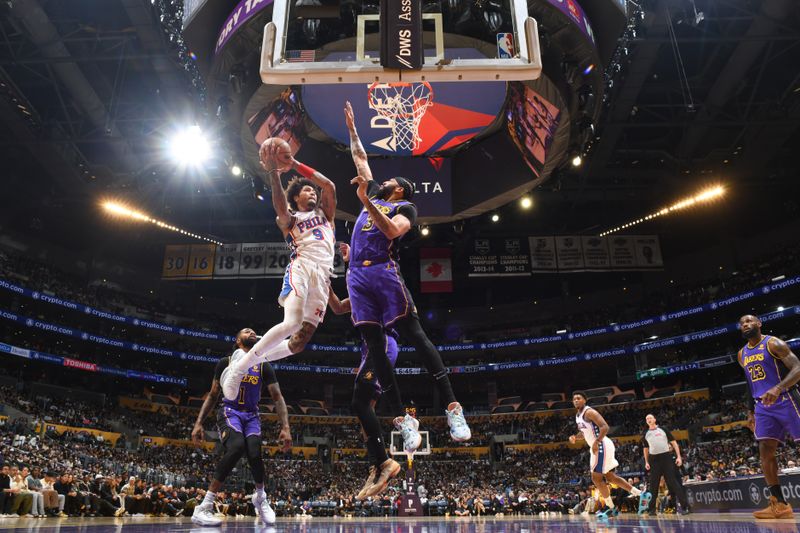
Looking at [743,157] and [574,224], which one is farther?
[574,224]

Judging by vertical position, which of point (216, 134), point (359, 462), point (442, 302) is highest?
point (442, 302)

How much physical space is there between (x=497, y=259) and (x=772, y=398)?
20.8 meters

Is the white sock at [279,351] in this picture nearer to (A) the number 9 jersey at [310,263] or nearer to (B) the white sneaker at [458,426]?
(A) the number 9 jersey at [310,263]

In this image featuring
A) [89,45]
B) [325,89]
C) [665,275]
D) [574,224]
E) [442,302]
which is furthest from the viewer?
[442,302]

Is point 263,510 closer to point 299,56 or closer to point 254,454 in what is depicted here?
point 254,454

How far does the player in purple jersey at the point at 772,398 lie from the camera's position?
5.96 meters

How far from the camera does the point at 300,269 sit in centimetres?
465

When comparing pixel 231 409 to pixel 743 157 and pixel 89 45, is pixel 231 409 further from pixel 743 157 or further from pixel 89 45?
pixel 743 157

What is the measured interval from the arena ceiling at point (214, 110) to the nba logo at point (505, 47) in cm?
793

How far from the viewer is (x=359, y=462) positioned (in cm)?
3192

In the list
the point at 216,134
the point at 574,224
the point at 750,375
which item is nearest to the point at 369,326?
the point at 750,375

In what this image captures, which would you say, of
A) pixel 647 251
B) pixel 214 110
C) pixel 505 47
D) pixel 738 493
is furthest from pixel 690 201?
pixel 505 47

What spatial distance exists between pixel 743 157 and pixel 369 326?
24.5 meters

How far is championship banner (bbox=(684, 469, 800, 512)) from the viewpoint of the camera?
9.08 meters
